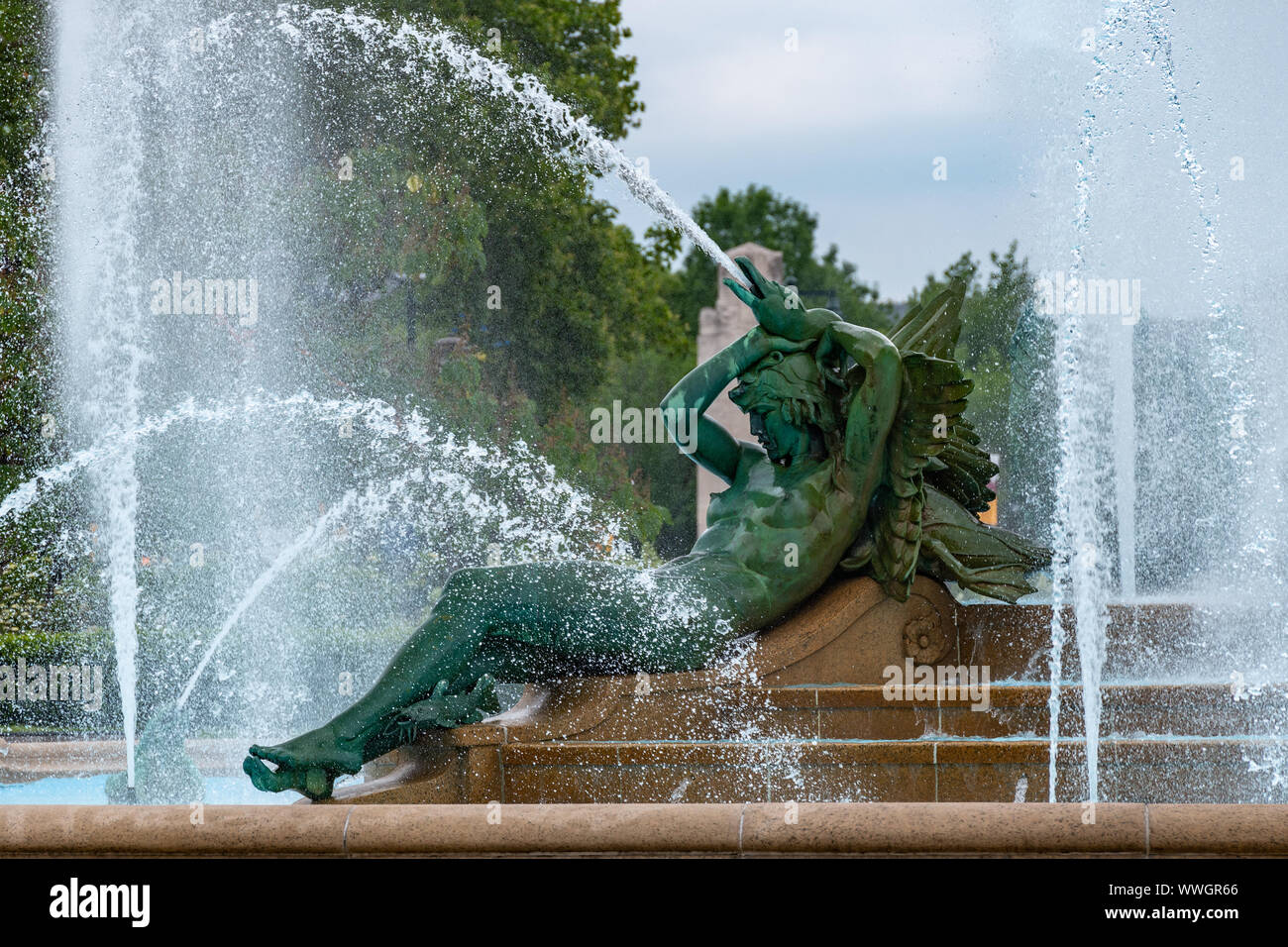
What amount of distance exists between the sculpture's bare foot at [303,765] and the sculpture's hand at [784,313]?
8.12 ft

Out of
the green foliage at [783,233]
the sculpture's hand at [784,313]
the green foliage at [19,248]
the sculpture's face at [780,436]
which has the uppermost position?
the green foliage at [783,233]

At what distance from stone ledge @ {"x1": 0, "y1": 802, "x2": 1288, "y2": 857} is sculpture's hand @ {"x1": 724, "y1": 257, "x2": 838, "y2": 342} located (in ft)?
7.52

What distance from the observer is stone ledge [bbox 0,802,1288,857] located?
487cm

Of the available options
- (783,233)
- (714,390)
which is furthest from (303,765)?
(783,233)

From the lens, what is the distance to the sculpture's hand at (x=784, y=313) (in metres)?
6.66

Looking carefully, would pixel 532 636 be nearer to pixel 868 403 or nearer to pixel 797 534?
pixel 797 534

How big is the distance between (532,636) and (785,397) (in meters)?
1.47

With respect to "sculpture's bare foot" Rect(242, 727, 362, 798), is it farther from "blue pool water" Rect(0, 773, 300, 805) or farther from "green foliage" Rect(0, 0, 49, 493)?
"green foliage" Rect(0, 0, 49, 493)

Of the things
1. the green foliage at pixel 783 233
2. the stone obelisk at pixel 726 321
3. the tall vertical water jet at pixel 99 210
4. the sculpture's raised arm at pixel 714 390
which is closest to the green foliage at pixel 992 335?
the stone obelisk at pixel 726 321

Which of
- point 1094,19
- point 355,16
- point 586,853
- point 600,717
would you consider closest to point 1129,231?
point 1094,19

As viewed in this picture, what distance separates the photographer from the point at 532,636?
248 inches

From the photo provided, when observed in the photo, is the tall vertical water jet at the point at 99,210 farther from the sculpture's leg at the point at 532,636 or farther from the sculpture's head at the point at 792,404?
the sculpture's head at the point at 792,404
